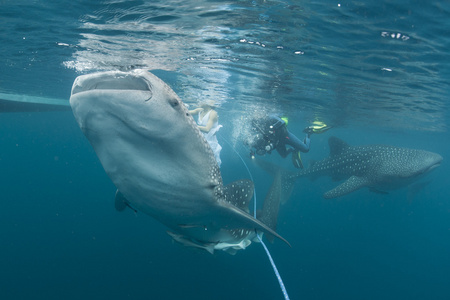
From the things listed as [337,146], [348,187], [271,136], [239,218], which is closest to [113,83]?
[239,218]

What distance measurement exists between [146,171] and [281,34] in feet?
23.8

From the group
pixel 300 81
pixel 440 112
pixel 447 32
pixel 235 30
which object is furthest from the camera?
pixel 440 112

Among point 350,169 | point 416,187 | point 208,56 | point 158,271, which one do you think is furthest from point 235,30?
point 416,187

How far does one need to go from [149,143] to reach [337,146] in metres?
12.8

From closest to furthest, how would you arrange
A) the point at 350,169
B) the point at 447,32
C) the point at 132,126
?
the point at 132,126
the point at 447,32
the point at 350,169

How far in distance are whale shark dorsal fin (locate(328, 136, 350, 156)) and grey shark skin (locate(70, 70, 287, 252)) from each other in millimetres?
11172

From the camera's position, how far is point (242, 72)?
1281 cm

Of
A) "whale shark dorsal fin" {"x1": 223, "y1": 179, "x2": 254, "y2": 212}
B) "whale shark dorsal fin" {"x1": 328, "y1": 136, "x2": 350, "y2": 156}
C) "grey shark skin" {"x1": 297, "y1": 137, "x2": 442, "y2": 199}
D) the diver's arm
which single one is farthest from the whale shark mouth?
"whale shark dorsal fin" {"x1": 328, "y1": 136, "x2": 350, "y2": 156}

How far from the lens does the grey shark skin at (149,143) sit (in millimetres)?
1814

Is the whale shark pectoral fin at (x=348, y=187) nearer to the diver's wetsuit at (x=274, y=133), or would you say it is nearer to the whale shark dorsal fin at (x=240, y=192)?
the diver's wetsuit at (x=274, y=133)

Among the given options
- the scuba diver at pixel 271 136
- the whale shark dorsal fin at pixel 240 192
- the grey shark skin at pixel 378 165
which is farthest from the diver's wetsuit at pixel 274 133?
the whale shark dorsal fin at pixel 240 192

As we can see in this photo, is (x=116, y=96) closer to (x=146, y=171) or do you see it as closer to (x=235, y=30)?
(x=146, y=171)

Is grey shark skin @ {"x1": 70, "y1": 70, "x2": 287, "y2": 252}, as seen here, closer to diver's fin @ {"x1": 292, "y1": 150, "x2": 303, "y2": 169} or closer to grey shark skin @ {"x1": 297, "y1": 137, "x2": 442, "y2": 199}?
grey shark skin @ {"x1": 297, "y1": 137, "x2": 442, "y2": 199}

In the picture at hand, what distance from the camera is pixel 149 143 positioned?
207 cm
